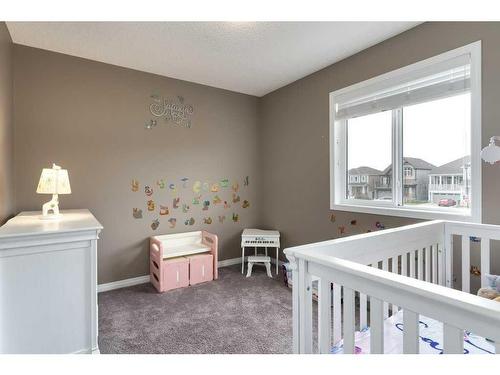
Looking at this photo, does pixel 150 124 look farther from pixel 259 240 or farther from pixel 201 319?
pixel 201 319

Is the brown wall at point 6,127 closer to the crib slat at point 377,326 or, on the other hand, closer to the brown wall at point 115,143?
the brown wall at point 115,143

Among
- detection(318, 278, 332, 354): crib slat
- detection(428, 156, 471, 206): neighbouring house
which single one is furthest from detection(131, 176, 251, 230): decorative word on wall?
detection(318, 278, 332, 354): crib slat

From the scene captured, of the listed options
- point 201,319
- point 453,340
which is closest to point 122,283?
point 201,319

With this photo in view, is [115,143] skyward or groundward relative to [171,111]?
groundward

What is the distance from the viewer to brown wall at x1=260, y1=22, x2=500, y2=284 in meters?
1.56

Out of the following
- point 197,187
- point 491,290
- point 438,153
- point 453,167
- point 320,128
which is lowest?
point 491,290

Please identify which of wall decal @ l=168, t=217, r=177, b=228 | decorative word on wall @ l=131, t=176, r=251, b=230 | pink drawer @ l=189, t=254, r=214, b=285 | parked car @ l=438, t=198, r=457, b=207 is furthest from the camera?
wall decal @ l=168, t=217, r=177, b=228

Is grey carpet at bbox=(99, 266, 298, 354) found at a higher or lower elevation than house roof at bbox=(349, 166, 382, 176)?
lower

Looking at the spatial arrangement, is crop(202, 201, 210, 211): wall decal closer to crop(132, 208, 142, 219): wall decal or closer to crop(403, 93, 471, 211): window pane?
crop(132, 208, 142, 219): wall decal

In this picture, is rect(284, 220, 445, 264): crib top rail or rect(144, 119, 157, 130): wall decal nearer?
rect(284, 220, 445, 264): crib top rail

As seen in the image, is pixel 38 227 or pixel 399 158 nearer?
pixel 38 227

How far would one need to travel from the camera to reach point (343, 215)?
2428 mm

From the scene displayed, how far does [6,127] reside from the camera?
1.89 m

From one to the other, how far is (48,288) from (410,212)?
2.34 meters
